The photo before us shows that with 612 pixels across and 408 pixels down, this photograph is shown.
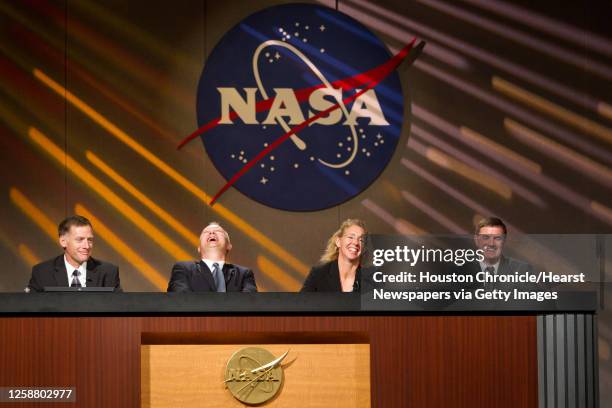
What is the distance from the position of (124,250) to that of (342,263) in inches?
73.4

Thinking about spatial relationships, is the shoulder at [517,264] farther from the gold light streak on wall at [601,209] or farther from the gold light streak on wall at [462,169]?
the gold light streak on wall at [601,209]

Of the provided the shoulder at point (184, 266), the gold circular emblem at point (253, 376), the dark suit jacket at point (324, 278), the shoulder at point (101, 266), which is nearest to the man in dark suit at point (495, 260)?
the gold circular emblem at point (253, 376)

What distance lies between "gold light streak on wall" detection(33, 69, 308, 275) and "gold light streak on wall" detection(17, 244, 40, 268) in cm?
94

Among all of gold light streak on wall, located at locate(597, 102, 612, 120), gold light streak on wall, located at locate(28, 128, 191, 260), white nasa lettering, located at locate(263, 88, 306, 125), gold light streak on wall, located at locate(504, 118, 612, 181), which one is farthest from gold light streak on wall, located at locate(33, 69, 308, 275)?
gold light streak on wall, located at locate(597, 102, 612, 120)

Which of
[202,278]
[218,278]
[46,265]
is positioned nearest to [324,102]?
[218,278]

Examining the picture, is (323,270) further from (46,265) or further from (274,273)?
(46,265)

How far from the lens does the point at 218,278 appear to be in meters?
4.77

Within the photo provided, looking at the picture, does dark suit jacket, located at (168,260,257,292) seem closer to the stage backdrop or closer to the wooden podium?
the stage backdrop

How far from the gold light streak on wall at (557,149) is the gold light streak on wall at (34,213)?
10.2ft

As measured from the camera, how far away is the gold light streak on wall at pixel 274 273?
607 cm

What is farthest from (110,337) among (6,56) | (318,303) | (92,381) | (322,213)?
(6,56)

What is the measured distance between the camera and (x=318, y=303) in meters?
2.75

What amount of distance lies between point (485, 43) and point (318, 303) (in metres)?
3.95

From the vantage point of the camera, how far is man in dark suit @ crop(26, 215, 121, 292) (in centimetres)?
464
